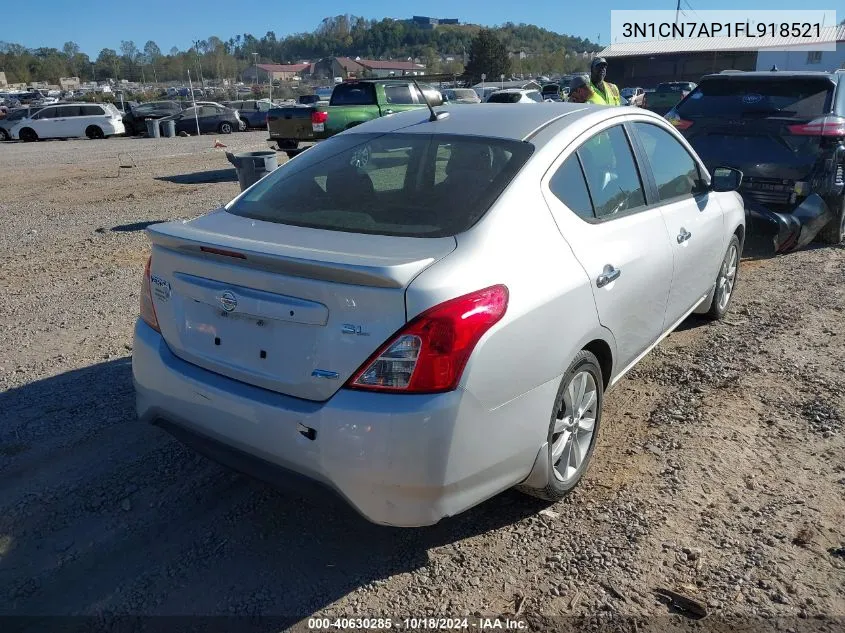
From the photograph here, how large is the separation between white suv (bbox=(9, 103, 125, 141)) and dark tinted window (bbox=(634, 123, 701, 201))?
30.1 metres

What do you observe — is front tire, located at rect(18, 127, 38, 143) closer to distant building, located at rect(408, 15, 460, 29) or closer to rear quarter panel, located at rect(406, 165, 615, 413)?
rear quarter panel, located at rect(406, 165, 615, 413)

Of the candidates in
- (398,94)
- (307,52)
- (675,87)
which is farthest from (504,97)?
(307,52)

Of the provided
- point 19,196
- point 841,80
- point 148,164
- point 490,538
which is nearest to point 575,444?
point 490,538

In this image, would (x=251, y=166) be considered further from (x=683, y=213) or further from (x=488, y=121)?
(x=683, y=213)

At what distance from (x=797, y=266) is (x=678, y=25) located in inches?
2207

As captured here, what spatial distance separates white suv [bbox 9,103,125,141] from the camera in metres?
29.2

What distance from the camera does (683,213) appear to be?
4.15 meters

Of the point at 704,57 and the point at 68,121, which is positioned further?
the point at 704,57

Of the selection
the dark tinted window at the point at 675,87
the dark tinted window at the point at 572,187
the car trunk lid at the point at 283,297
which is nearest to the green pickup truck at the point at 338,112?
the dark tinted window at the point at 572,187

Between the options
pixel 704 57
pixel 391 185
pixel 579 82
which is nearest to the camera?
pixel 391 185

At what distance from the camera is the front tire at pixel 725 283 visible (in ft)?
16.9

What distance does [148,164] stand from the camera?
1817 centimetres

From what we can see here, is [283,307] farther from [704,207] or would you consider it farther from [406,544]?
[704,207]

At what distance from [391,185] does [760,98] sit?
5999mm
